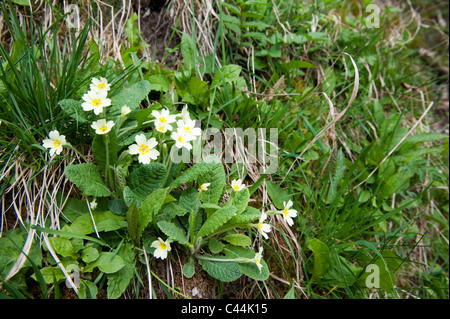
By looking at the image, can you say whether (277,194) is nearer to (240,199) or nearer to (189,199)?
(240,199)

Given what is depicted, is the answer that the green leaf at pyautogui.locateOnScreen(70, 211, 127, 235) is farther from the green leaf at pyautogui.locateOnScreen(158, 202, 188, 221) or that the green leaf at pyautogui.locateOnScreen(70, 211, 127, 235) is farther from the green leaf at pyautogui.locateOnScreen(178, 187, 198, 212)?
the green leaf at pyautogui.locateOnScreen(178, 187, 198, 212)

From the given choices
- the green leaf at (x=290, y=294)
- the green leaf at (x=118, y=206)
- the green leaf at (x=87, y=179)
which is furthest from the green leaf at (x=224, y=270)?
the green leaf at (x=87, y=179)

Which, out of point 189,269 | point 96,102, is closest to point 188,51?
point 96,102

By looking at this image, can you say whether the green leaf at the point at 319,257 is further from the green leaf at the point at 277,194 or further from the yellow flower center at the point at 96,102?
the yellow flower center at the point at 96,102

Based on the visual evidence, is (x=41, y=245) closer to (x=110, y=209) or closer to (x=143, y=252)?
(x=110, y=209)

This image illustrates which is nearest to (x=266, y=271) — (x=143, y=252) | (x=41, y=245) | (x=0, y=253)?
(x=143, y=252)
